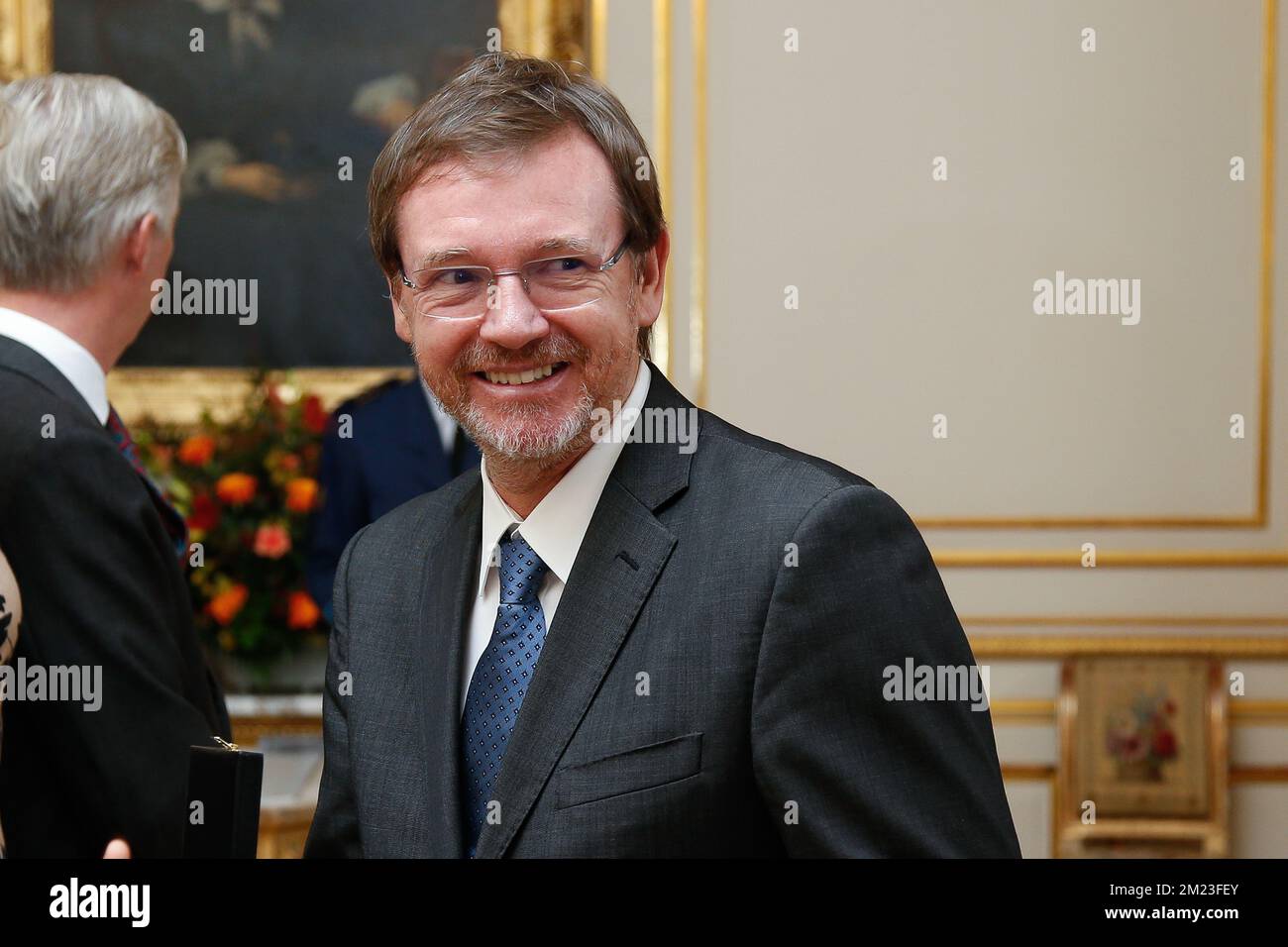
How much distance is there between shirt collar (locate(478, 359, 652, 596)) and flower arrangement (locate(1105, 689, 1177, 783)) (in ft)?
11.1

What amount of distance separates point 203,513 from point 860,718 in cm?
315

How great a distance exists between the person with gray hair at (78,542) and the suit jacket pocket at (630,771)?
22.4 inches

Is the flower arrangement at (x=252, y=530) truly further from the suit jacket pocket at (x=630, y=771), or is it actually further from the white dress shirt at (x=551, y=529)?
the suit jacket pocket at (x=630, y=771)

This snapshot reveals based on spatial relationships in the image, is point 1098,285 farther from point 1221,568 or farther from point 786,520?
point 786,520

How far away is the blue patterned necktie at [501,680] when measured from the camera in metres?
1.56

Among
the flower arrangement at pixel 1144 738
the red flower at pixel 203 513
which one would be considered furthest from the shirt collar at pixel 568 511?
the flower arrangement at pixel 1144 738

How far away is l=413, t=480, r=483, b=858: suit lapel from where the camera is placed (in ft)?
5.11

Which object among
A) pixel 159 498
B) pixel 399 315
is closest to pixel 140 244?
pixel 159 498

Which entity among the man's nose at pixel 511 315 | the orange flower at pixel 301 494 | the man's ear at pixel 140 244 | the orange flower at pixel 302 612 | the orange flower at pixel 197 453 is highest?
the man's ear at pixel 140 244

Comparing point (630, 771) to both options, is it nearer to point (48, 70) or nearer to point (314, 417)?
point (314, 417)

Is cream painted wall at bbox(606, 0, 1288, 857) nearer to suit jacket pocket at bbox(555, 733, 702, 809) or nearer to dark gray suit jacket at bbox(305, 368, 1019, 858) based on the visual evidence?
dark gray suit jacket at bbox(305, 368, 1019, 858)

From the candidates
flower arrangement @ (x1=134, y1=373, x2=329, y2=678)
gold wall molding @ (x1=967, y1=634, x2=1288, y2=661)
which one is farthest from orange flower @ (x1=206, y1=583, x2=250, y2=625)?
gold wall molding @ (x1=967, y1=634, x2=1288, y2=661)

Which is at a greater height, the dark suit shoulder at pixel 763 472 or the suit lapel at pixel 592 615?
the dark suit shoulder at pixel 763 472

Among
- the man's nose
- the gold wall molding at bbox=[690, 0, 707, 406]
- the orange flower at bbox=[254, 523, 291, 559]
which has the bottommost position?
the orange flower at bbox=[254, 523, 291, 559]
